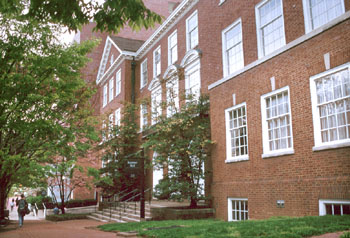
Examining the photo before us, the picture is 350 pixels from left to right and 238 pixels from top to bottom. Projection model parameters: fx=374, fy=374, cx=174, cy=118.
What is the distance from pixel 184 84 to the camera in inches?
813

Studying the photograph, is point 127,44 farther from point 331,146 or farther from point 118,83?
point 331,146

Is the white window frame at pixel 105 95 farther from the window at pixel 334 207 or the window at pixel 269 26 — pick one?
the window at pixel 334 207

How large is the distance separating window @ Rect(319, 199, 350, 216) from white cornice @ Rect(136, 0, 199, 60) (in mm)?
13716

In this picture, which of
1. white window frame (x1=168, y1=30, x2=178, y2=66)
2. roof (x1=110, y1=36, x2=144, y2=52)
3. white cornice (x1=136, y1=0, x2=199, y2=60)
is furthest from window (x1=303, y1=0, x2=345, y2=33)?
roof (x1=110, y1=36, x2=144, y2=52)

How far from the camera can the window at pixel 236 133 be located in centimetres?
1351

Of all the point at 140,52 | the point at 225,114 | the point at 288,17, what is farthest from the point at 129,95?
the point at 288,17

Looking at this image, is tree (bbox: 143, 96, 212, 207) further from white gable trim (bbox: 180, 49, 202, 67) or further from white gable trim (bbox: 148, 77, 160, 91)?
white gable trim (bbox: 148, 77, 160, 91)

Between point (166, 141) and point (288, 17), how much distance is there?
7150 millimetres

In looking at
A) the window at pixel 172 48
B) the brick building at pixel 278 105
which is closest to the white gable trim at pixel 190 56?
the brick building at pixel 278 105

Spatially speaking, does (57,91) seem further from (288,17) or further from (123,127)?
(123,127)

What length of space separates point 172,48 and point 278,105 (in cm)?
1229

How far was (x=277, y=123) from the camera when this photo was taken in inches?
470

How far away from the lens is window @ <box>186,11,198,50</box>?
66.7 feet

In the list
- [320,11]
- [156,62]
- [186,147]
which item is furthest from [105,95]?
[320,11]
